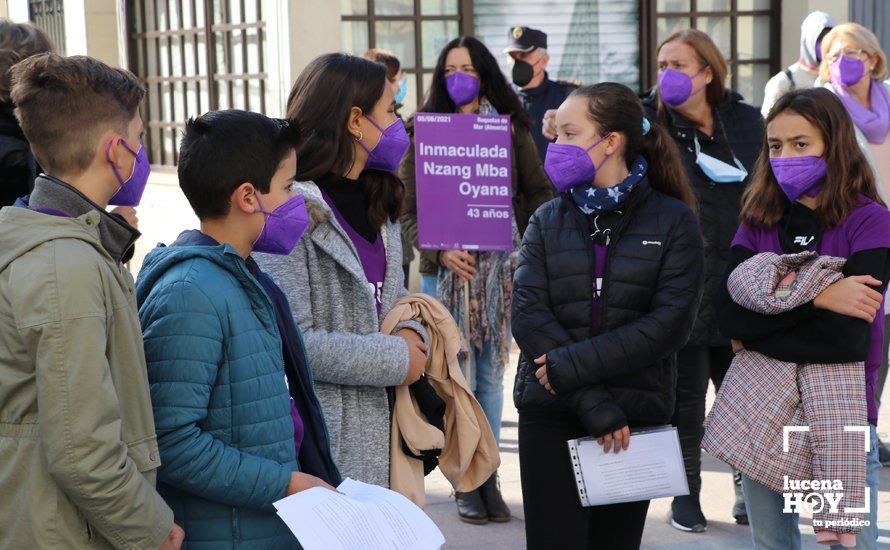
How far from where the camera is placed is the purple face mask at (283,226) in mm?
2801

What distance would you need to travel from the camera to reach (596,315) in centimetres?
365

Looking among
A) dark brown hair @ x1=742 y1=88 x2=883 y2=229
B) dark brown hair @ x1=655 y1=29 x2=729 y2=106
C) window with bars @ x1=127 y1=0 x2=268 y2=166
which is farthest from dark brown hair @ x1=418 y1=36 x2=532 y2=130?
window with bars @ x1=127 y1=0 x2=268 y2=166

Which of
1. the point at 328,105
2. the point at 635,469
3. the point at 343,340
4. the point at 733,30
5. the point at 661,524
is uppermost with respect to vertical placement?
the point at 733,30

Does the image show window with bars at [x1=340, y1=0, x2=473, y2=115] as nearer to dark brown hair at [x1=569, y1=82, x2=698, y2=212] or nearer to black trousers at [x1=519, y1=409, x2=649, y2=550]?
dark brown hair at [x1=569, y1=82, x2=698, y2=212]

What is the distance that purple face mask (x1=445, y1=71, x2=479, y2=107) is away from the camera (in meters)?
5.58

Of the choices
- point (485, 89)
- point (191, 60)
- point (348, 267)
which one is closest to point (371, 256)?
point (348, 267)

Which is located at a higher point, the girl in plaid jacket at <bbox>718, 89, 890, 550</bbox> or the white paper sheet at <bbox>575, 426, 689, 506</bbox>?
the girl in plaid jacket at <bbox>718, 89, 890, 550</bbox>

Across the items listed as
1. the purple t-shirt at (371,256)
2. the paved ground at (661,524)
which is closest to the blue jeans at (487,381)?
the paved ground at (661,524)

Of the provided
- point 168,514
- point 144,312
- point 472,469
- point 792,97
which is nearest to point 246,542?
point 168,514

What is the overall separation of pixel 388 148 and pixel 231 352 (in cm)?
113

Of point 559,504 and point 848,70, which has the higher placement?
point 848,70

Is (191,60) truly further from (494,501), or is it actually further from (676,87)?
(494,501)

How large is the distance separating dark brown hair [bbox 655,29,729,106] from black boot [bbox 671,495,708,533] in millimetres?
1859

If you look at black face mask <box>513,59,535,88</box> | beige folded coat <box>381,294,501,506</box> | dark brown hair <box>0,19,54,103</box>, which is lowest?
beige folded coat <box>381,294,501,506</box>
